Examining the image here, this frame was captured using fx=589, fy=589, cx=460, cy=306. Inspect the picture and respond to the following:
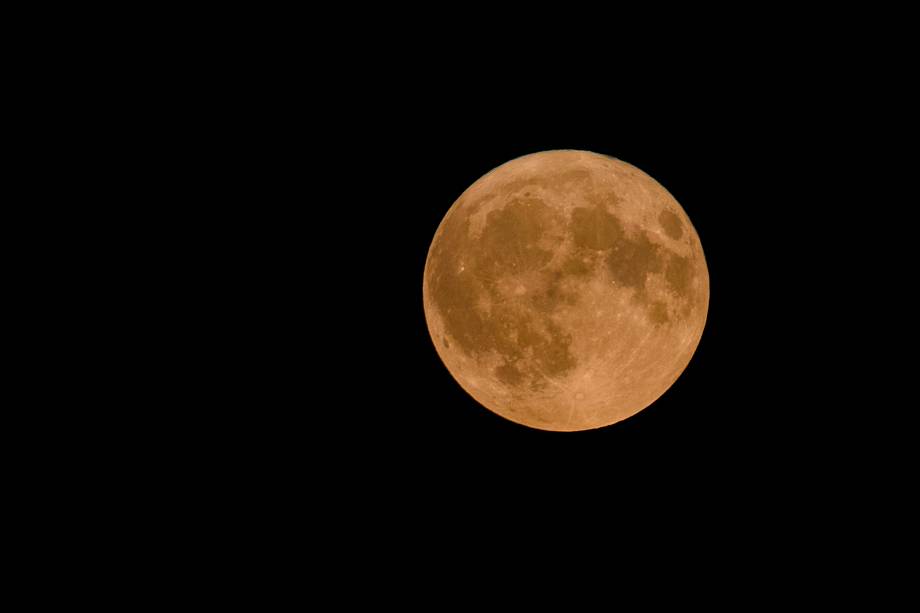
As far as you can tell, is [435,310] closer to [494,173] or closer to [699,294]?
[494,173]

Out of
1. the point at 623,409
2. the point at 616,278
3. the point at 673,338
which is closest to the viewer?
the point at 616,278

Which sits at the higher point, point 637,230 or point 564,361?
point 637,230

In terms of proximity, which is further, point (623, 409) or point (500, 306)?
point (623, 409)

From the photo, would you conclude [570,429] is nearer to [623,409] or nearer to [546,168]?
[623,409]

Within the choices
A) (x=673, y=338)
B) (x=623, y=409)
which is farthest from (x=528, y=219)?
(x=623, y=409)

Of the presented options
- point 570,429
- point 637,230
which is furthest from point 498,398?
point 637,230

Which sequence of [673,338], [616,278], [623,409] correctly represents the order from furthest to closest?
[623,409] < [673,338] < [616,278]

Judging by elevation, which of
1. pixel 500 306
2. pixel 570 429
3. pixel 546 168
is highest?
pixel 546 168
